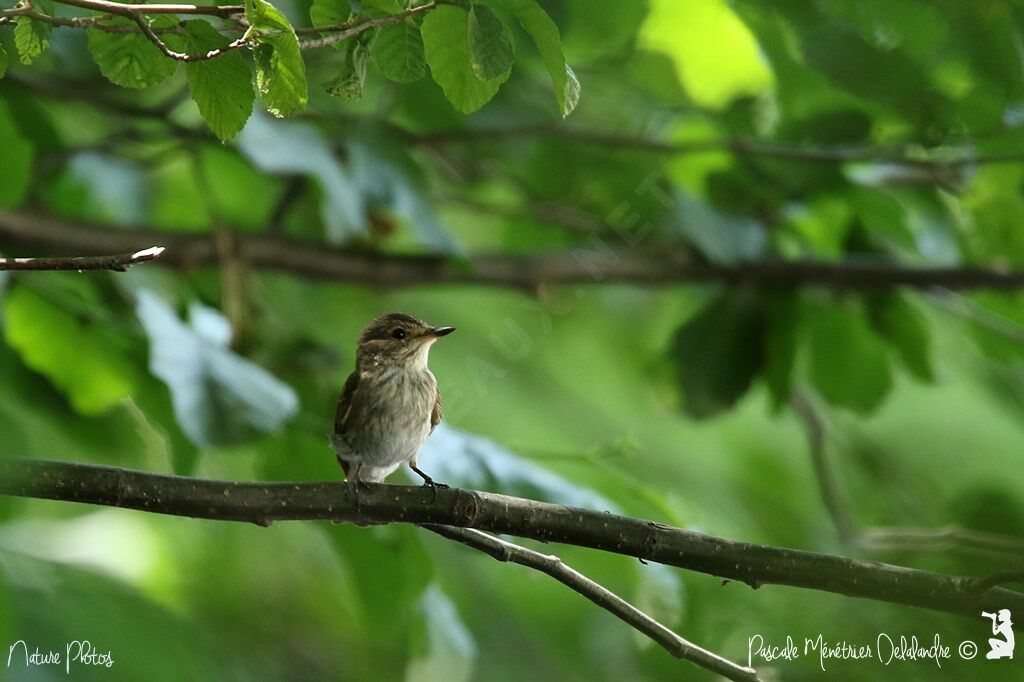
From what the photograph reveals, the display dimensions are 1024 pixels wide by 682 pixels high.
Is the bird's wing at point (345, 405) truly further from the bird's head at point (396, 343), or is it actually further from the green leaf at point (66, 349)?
the green leaf at point (66, 349)

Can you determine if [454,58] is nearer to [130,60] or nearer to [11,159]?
[130,60]

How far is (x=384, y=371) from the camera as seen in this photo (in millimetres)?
2803

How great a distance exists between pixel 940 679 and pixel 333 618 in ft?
10.2

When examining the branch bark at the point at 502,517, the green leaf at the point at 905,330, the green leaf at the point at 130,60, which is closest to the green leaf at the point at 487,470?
the branch bark at the point at 502,517

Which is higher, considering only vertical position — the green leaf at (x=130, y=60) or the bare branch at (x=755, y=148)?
the bare branch at (x=755, y=148)

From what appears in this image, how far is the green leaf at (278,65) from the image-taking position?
141cm

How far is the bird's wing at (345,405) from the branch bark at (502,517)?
2.84 ft

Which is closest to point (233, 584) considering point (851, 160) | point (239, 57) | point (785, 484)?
point (785, 484)

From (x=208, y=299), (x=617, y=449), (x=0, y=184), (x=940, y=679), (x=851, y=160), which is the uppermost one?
(x=851, y=160)

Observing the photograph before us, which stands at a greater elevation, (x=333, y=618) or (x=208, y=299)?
(x=208, y=299)

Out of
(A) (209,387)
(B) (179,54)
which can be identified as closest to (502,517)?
(B) (179,54)

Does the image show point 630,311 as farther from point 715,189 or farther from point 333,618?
point 333,618

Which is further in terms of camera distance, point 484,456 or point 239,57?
point 484,456

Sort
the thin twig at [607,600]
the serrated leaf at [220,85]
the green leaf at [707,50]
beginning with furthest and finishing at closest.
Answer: the green leaf at [707,50] → the thin twig at [607,600] → the serrated leaf at [220,85]
